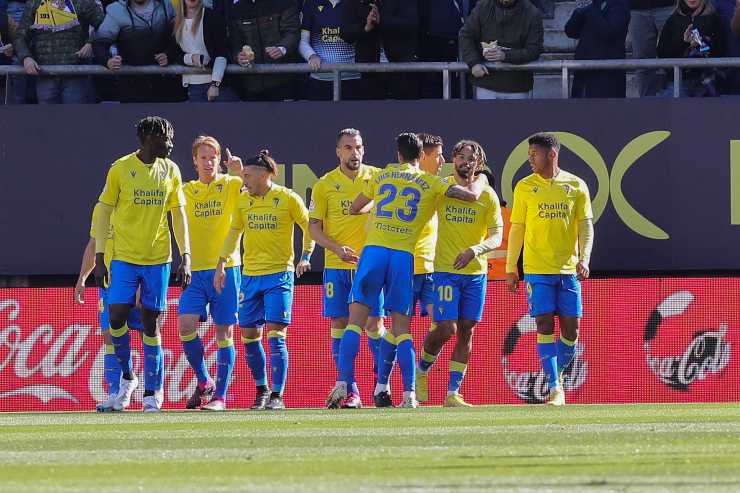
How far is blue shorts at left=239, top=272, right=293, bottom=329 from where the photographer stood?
12203mm

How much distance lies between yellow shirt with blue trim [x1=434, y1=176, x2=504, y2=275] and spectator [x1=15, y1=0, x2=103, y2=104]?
4.97m

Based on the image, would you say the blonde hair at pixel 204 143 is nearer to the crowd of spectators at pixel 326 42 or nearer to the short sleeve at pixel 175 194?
the short sleeve at pixel 175 194

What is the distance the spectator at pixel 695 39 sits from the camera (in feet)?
50.0

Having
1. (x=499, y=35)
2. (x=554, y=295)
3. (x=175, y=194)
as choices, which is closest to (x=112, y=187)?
(x=175, y=194)

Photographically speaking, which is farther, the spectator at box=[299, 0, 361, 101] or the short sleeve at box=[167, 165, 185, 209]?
the spectator at box=[299, 0, 361, 101]

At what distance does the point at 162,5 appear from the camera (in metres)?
15.4

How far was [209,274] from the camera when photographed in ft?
41.5

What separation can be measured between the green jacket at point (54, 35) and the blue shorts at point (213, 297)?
397 cm

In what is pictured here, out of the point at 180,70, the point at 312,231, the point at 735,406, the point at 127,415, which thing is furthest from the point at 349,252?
the point at 180,70

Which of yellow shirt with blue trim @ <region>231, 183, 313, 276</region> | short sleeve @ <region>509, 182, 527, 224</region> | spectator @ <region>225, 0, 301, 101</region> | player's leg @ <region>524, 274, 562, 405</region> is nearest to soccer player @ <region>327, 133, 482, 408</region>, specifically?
yellow shirt with blue trim @ <region>231, 183, 313, 276</region>

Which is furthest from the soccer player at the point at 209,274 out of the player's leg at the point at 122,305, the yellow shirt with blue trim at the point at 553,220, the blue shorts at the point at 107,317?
the yellow shirt with blue trim at the point at 553,220

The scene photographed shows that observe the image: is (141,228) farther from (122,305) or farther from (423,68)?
(423,68)

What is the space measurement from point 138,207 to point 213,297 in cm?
141

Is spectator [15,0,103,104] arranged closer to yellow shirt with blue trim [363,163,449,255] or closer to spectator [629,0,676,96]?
yellow shirt with blue trim [363,163,449,255]
